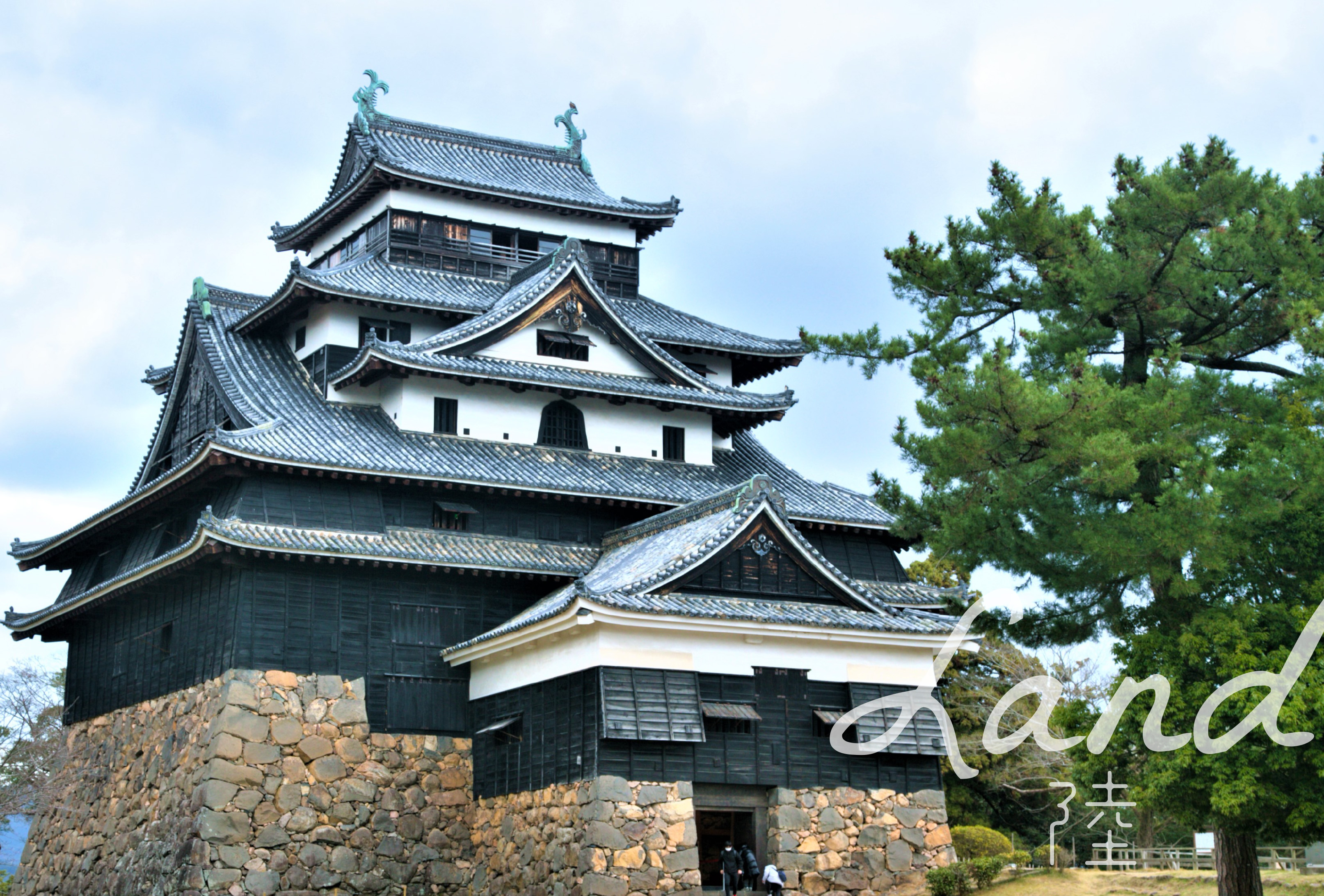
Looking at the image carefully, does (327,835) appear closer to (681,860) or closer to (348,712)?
(348,712)

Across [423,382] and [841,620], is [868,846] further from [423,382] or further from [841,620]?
[423,382]

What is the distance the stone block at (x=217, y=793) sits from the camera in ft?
81.0

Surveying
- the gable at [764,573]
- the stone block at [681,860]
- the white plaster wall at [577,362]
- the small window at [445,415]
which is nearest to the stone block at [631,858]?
the stone block at [681,860]

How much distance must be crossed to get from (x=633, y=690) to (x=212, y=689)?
812 cm

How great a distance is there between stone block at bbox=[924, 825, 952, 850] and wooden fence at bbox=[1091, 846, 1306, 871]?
3855mm

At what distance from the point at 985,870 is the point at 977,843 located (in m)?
5.65

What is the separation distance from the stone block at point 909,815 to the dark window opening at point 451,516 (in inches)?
396

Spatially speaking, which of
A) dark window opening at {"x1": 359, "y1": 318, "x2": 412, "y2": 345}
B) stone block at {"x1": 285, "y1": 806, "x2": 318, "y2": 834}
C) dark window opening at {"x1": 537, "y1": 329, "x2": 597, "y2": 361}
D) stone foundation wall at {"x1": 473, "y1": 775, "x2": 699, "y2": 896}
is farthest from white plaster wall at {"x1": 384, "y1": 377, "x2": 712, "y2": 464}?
stone foundation wall at {"x1": 473, "y1": 775, "x2": 699, "y2": 896}

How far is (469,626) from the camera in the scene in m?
28.0

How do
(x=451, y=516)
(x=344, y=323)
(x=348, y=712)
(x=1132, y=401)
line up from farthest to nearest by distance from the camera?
(x=344, y=323) < (x=451, y=516) < (x=348, y=712) < (x=1132, y=401)

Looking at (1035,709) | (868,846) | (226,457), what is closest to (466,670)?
(226,457)

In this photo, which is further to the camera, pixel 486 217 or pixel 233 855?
pixel 486 217

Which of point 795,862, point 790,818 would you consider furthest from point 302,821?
point 795,862

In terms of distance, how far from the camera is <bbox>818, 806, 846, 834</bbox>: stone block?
25.0 meters
